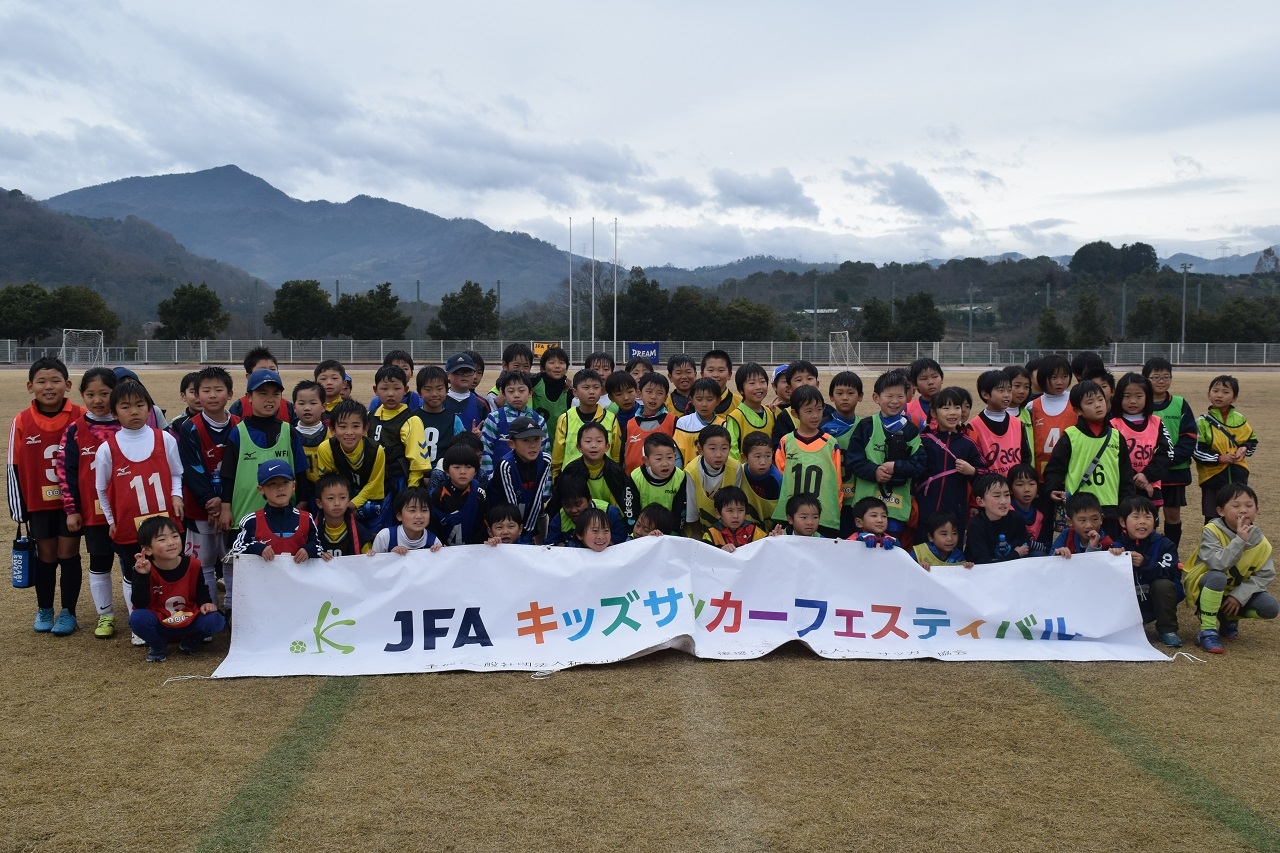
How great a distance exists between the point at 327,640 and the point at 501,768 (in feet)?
5.83

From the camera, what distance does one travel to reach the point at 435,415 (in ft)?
21.3

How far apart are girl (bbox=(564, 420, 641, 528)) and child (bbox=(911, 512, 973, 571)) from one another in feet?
5.75

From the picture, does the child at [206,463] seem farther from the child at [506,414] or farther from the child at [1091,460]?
the child at [1091,460]

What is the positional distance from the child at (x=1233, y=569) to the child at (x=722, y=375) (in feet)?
10.0

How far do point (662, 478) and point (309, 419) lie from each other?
90.3 inches

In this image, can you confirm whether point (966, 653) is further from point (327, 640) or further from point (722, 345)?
point (722, 345)

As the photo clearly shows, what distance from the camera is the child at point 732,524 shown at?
5.50m

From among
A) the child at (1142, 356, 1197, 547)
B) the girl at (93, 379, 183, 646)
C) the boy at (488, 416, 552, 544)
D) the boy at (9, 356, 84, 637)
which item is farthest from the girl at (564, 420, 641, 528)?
the child at (1142, 356, 1197, 547)

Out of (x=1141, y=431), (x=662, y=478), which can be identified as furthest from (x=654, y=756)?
(x=1141, y=431)

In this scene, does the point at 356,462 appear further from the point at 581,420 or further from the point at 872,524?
the point at 872,524

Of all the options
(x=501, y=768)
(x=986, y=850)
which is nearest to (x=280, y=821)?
(x=501, y=768)

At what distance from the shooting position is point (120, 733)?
4027 millimetres

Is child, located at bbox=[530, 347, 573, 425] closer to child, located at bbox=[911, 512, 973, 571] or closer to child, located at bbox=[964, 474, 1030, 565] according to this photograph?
child, located at bbox=[911, 512, 973, 571]

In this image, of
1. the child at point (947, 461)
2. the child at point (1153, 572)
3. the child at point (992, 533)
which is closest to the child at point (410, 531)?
the child at point (947, 461)
